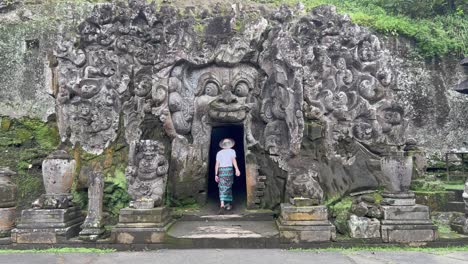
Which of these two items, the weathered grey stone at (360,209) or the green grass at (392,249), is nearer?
the green grass at (392,249)

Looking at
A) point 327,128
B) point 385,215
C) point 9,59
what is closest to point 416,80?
point 327,128

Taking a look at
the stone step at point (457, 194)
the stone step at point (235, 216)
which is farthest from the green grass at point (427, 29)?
the stone step at point (235, 216)

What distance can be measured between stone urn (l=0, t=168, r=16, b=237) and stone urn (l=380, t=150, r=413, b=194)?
660 centimetres

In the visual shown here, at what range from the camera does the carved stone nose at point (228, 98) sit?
821cm

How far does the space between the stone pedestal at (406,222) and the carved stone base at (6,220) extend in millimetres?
6376

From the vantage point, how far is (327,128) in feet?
27.2

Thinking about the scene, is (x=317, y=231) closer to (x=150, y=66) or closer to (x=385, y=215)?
(x=385, y=215)

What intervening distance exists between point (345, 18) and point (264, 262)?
5.65 m

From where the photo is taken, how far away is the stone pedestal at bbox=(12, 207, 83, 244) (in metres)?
6.66

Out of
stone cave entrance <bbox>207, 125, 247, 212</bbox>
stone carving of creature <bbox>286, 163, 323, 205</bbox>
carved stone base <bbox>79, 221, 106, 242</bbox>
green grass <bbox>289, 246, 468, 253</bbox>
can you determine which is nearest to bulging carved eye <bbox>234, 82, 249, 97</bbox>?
stone cave entrance <bbox>207, 125, 247, 212</bbox>

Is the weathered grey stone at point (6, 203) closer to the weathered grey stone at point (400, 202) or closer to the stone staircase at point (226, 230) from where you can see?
the stone staircase at point (226, 230)

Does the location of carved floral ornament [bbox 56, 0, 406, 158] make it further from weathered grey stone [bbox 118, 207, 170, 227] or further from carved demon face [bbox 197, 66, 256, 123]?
weathered grey stone [bbox 118, 207, 170, 227]

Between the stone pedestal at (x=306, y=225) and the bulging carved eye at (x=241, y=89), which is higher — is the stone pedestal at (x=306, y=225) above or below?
below

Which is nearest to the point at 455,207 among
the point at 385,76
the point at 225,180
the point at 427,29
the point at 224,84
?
the point at 385,76
